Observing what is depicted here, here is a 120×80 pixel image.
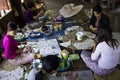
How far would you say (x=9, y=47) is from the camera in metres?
3.15

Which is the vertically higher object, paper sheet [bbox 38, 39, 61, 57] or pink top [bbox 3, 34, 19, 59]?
pink top [bbox 3, 34, 19, 59]

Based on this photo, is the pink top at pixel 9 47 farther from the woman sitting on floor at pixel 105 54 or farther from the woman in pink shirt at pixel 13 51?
the woman sitting on floor at pixel 105 54

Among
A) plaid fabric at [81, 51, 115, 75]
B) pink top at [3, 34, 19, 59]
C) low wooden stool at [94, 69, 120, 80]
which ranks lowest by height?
low wooden stool at [94, 69, 120, 80]

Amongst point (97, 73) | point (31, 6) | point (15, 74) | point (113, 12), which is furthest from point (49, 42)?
point (113, 12)

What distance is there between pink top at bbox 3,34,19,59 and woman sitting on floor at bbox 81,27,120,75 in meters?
1.38

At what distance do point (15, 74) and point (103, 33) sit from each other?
63.4 inches

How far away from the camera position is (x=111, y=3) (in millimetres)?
5676

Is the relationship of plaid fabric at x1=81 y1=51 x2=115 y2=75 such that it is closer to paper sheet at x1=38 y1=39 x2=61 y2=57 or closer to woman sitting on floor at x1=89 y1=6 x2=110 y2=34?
paper sheet at x1=38 y1=39 x2=61 y2=57

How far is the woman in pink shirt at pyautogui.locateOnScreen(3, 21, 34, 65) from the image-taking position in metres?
3.11

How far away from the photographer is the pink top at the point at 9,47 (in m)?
3.11

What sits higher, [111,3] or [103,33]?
[103,33]

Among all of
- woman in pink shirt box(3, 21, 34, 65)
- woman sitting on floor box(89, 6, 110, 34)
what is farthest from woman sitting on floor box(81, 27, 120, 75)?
woman in pink shirt box(3, 21, 34, 65)

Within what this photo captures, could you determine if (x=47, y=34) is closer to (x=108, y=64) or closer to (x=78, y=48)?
(x=78, y=48)

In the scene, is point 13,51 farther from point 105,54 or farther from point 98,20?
point 98,20
